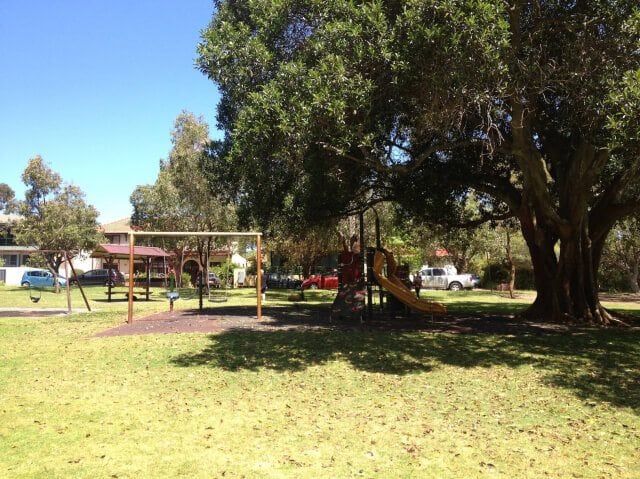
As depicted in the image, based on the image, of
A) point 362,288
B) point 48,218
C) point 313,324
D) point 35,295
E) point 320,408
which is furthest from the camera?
point 48,218

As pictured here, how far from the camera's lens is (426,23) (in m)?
8.08

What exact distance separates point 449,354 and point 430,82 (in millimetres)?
4967

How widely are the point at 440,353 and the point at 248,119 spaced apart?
5595 millimetres

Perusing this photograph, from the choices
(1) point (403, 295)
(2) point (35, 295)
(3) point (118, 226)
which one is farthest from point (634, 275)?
(3) point (118, 226)

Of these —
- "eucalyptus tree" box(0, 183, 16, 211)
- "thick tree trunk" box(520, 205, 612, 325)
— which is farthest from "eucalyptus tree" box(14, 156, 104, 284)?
"eucalyptus tree" box(0, 183, 16, 211)

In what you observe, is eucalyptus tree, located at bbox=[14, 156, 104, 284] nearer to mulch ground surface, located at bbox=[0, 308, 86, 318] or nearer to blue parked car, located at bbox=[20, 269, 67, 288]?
blue parked car, located at bbox=[20, 269, 67, 288]

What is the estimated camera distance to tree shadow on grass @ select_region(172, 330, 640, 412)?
25.7ft

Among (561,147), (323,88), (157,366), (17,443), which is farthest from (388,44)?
(561,147)

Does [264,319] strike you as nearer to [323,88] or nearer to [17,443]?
[323,88]

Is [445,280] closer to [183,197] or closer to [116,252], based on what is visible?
[183,197]

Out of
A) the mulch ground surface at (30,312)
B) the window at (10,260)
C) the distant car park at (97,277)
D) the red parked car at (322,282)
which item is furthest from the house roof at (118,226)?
the mulch ground surface at (30,312)

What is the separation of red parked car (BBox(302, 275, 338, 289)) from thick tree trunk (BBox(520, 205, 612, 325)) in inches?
853

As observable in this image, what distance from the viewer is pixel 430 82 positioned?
8945 millimetres

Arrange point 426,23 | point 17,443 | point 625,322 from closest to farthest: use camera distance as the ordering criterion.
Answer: point 17,443 < point 426,23 < point 625,322
